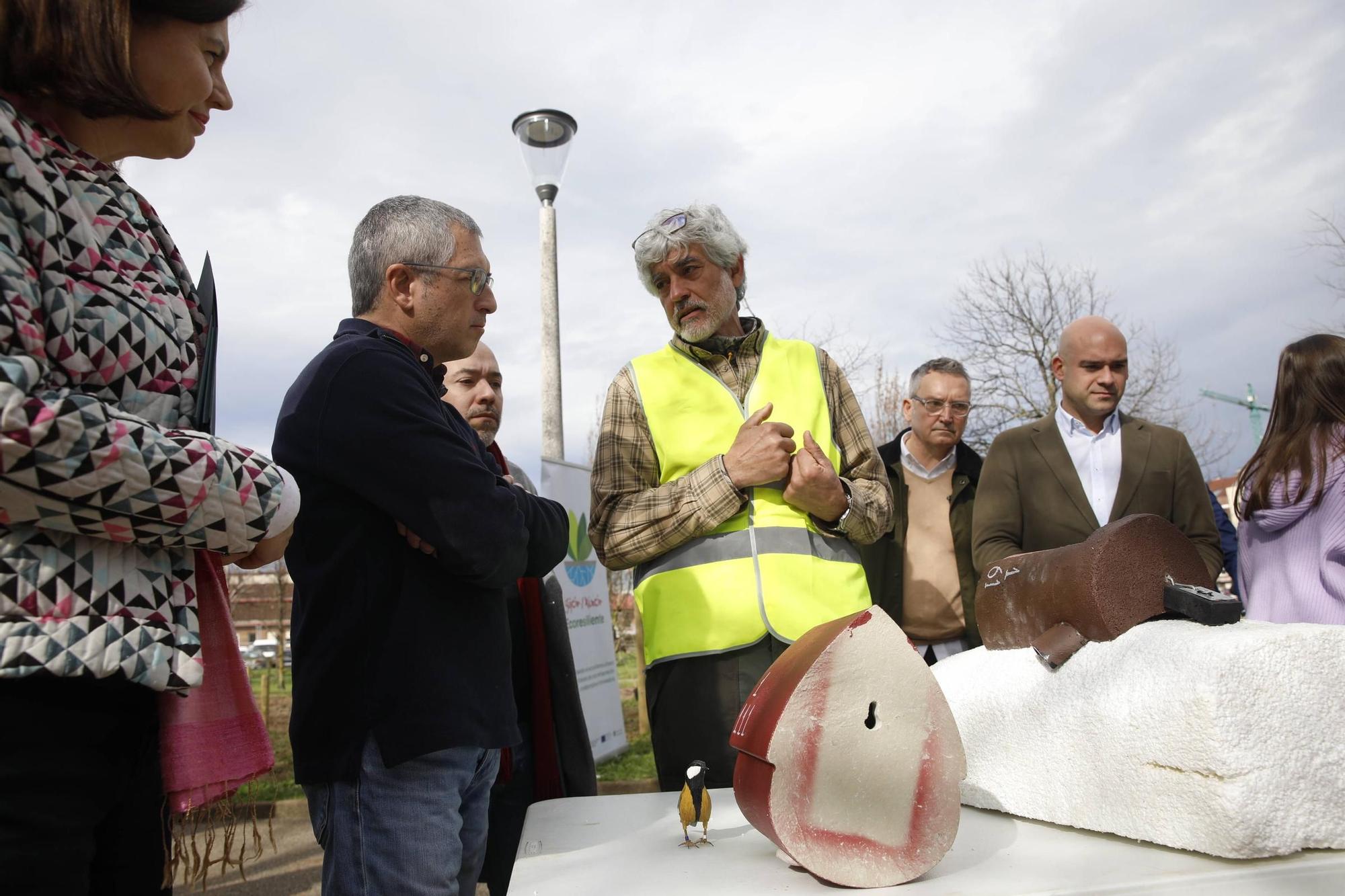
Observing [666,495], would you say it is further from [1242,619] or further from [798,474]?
[1242,619]

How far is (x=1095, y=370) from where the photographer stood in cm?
339

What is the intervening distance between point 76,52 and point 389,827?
1.24 m

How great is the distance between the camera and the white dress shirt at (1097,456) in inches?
126

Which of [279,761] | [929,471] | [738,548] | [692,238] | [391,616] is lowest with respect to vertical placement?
[279,761]

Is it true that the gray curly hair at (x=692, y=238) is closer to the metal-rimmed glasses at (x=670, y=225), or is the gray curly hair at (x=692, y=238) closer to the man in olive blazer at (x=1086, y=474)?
the metal-rimmed glasses at (x=670, y=225)

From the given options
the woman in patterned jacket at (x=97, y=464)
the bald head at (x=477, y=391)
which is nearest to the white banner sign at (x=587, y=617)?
the bald head at (x=477, y=391)

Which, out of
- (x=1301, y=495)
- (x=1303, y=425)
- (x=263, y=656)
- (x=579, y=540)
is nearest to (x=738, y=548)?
(x=1301, y=495)

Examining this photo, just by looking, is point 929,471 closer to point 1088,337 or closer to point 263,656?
point 1088,337

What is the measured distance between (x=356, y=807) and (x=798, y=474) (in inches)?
49.2

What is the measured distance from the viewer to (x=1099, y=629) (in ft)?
5.58

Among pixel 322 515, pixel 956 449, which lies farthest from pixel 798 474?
pixel 956 449

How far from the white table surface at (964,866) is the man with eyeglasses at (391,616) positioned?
228 mm

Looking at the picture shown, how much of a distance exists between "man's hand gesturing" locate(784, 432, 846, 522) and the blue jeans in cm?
106

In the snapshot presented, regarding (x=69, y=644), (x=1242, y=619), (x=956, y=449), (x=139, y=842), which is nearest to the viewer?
(x=69, y=644)
